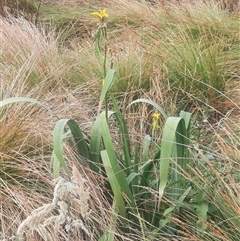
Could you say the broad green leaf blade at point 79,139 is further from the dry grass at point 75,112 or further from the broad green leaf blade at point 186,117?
the broad green leaf blade at point 186,117

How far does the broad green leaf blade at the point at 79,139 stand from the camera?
1814 mm

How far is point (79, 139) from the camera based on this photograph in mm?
1872

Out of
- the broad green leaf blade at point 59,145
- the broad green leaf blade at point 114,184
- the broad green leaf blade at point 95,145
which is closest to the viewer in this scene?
the broad green leaf blade at point 59,145

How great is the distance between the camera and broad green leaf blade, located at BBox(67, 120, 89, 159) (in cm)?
181

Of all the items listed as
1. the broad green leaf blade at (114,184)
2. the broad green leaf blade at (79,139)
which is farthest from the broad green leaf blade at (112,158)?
the broad green leaf blade at (79,139)

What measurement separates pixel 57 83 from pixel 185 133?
4.29ft

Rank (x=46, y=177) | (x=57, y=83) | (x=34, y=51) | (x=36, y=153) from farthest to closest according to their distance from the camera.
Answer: (x=34, y=51) → (x=57, y=83) → (x=36, y=153) → (x=46, y=177)

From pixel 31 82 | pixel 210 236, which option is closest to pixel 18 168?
pixel 210 236

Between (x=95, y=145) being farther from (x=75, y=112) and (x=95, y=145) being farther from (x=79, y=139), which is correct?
(x=75, y=112)

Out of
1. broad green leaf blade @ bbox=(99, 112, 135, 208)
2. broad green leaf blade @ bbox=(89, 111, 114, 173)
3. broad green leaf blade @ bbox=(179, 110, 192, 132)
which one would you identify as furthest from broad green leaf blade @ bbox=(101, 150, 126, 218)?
broad green leaf blade @ bbox=(179, 110, 192, 132)

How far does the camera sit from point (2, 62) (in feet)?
11.5

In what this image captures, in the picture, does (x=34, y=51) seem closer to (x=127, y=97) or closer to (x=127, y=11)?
(x=127, y=97)

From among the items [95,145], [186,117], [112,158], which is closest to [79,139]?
[95,145]

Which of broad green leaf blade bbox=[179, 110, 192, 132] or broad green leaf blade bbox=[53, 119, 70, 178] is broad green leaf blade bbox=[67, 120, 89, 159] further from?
broad green leaf blade bbox=[179, 110, 192, 132]
